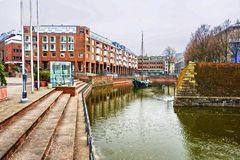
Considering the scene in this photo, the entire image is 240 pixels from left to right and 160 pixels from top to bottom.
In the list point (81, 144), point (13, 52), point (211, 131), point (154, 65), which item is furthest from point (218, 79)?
point (154, 65)

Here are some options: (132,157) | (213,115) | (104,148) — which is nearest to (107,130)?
(104,148)

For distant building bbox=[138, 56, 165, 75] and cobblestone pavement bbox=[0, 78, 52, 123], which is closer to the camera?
cobblestone pavement bbox=[0, 78, 52, 123]

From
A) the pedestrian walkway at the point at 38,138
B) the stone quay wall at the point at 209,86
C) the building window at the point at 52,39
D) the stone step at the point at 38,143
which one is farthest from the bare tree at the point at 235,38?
the building window at the point at 52,39

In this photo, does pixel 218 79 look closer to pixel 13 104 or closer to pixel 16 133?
pixel 13 104

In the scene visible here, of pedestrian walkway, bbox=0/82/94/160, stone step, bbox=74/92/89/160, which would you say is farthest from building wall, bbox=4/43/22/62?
stone step, bbox=74/92/89/160

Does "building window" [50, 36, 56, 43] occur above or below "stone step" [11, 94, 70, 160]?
above

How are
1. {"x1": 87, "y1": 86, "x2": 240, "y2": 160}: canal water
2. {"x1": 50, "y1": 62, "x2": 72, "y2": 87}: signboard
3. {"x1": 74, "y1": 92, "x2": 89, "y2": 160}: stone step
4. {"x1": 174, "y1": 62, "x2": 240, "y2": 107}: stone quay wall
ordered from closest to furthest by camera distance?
{"x1": 74, "y1": 92, "x2": 89, "y2": 160}: stone step, {"x1": 87, "y1": 86, "x2": 240, "y2": 160}: canal water, {"x1": 174, "y1": 62, "x2": 240, "y2": 107}: stone quay wall, {"x1": 50, "y1": 62, "x2": 72, "y2": 87}: signboard

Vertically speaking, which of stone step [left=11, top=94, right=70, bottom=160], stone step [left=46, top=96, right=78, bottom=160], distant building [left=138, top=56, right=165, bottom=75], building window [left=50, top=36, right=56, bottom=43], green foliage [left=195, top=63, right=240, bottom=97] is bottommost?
stone step [left=46, top=96, right=78, bottom=160]

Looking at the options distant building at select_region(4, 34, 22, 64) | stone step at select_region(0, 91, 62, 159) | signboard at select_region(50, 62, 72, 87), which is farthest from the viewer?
distant building at select_region(4, 34, 22, 64)

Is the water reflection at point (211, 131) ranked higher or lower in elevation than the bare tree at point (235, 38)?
lower

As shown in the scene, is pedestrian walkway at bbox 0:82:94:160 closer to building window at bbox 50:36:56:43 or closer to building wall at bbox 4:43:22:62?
building window at bbox 50:36:56:43

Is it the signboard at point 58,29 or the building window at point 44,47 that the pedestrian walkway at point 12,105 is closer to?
the signboard at point 58,29

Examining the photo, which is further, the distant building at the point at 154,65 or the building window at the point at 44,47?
the distant building at the point at 154,65

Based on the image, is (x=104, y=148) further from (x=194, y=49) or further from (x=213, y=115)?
(x=194, y=49)
